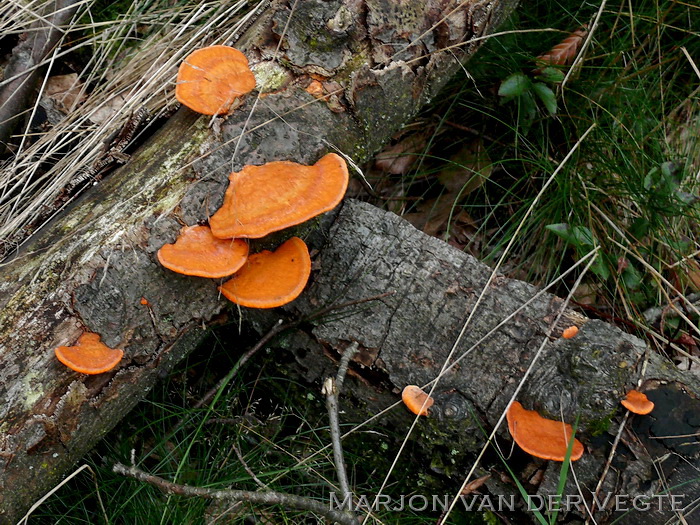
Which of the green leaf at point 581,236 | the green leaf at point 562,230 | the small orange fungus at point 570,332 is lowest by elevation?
the green leaf at point 581,236

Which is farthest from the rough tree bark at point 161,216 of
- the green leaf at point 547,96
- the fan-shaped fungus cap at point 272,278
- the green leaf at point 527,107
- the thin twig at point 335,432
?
the green leaf at point 527,107

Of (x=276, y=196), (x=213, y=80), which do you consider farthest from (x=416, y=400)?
(x=213, y=80)

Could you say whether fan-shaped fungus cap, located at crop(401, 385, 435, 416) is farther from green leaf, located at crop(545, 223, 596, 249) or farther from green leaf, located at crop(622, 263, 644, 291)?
green leaf, located at crop(622, 263, 644, 291)

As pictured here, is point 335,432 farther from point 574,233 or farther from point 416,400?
point 574,233

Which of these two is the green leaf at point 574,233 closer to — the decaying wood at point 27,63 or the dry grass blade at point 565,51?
the dry grass blade at point 565,51

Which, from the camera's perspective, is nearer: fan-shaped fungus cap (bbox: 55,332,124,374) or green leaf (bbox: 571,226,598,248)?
fan-shaped fungus cap (bbox: 55,332,124,374)

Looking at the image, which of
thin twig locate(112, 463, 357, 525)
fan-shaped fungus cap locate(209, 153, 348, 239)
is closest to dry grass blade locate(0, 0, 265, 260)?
fan-shaped fungus cap locate(209, 153, 348, 239)
